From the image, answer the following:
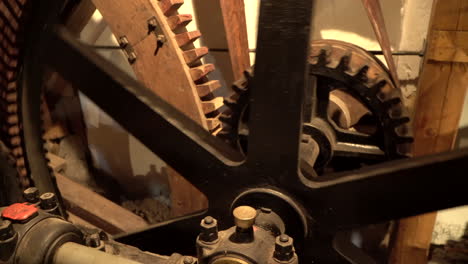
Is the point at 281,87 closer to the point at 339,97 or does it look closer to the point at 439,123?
the point at 339,97

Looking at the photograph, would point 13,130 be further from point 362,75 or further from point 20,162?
point 362,75

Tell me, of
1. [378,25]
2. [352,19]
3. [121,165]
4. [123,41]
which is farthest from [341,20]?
[121,165]

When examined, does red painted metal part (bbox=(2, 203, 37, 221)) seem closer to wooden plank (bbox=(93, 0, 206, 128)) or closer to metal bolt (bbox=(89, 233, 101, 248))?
metal bolt (bbox=(89, 233, 101, 248))

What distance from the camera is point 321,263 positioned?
2.62ft

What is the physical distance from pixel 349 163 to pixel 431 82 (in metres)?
0.33

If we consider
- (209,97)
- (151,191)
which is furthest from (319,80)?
(151,191)

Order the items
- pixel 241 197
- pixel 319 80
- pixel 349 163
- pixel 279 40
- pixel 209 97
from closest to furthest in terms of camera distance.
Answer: pixel 279 40 → pixel 241 197 → pixel 319 80 → pixel 349 163 → pixel 209 97

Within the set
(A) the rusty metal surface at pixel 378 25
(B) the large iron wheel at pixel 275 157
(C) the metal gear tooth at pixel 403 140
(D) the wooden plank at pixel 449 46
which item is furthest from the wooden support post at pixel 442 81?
(B) the large iron wheel at pixel 275 157

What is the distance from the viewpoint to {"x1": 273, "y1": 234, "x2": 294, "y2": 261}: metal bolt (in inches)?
23.2

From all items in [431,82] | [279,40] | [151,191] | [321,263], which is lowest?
[151,191]

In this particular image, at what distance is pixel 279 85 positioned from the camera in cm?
63

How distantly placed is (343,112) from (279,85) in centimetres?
51

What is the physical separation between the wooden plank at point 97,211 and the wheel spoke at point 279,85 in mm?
840

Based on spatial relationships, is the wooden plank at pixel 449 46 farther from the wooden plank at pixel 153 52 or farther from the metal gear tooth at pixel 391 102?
the wooden plank at pixel 153 52
